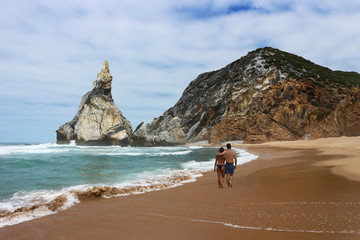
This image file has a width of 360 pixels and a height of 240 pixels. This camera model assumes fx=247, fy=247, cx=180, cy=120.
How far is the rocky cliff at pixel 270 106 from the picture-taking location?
114 feet

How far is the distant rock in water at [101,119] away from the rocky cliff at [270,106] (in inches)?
252

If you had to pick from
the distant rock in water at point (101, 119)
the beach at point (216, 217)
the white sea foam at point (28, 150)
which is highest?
the distant rock in water at point (101, 119)

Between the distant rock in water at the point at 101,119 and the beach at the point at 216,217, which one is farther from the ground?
the distant rock in water at the point at 101,119

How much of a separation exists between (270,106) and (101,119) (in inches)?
1408

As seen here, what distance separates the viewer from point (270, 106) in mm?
45562

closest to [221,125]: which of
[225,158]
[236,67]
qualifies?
[236,67]

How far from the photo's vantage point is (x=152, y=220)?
4.55 m

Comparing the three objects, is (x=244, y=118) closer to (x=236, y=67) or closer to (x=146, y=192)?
(x=236, y=67)

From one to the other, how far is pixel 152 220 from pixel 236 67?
211 feet

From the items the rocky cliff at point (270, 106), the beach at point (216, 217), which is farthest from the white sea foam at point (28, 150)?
the beach at point (216, 217)

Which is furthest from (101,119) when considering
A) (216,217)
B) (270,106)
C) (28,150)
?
(216,217)

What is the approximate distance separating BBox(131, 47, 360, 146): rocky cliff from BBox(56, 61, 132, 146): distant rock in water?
→ 639 cm

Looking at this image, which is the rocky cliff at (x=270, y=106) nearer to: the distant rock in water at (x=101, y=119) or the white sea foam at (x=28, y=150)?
the distant rock in water at (x=101, y=119)

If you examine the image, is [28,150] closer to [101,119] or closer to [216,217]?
[101,119]
